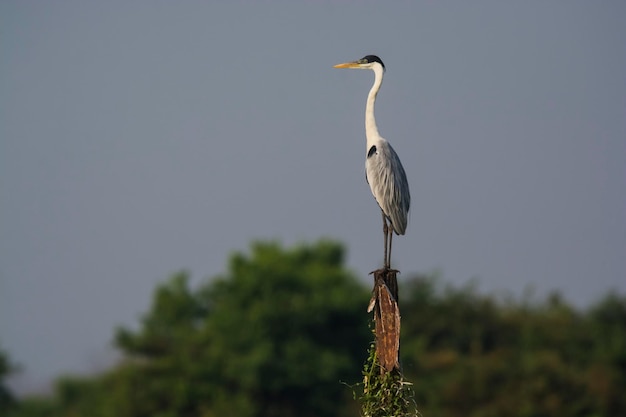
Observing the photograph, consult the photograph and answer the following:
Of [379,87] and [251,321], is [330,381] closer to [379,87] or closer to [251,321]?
[251,321]

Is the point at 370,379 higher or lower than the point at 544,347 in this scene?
lower

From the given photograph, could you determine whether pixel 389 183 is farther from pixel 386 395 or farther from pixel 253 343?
pixel 253 343

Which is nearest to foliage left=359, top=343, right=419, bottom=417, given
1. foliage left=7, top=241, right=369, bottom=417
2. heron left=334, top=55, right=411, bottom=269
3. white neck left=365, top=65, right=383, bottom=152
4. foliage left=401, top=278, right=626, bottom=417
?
heron left=334, top=55, right=411, bottom=269

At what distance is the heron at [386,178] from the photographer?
35.6 ft

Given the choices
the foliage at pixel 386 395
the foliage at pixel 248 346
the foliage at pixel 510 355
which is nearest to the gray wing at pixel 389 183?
the foliage at pixel 386 395

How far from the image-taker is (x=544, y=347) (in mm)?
37844

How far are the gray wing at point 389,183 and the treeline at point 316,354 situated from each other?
2140 centimetres

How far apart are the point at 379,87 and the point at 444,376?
79.0 ft

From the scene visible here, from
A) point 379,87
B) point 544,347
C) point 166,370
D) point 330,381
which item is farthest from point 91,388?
point 379,87

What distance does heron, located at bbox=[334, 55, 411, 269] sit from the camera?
10844 millimetres

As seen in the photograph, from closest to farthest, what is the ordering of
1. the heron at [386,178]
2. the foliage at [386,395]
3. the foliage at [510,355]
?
1. the foliage at [386,395]
2. the heron at [386,178]
3. the foliage at [510,355]

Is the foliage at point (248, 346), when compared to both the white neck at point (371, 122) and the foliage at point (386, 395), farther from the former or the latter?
the foliage at point (386, 395)

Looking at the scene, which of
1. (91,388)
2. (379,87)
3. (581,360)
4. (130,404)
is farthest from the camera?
(91,388)

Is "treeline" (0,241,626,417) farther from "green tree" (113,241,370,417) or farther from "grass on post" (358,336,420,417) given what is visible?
"grass on post" (358,336,420,417)
